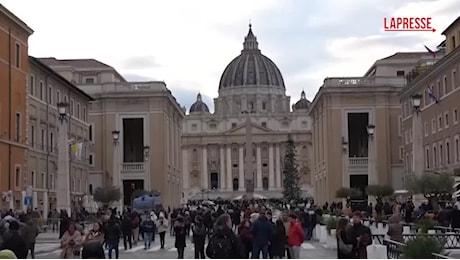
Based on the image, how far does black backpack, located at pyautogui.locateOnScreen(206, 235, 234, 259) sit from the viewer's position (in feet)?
47.4

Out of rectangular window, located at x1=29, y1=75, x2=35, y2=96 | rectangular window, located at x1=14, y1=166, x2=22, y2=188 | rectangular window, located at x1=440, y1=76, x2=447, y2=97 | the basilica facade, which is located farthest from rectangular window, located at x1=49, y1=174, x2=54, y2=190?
the basilica facade

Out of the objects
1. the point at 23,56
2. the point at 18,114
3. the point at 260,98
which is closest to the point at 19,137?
the point at 18,114

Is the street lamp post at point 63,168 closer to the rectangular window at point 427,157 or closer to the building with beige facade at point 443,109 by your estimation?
the building with beige facade at point 443,109

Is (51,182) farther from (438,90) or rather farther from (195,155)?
(195,155)

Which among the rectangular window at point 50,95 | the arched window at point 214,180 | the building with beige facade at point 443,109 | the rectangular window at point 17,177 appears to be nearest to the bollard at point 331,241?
the building with beige facade at point 443,109

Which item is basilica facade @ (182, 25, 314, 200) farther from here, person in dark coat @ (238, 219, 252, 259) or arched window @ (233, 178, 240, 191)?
person in dark coat @ (238, 219, 252, 259)

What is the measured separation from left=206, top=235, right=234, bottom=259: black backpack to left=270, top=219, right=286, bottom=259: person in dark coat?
662cm

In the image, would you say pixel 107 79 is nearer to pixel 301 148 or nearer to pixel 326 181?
pixel 326 181

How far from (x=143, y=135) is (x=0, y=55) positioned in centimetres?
4632

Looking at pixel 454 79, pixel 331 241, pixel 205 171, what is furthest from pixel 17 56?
pixel 205 171

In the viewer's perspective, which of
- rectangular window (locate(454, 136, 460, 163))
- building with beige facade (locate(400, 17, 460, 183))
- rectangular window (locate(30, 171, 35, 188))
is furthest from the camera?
rectangular window (locate(30, 171, 35, 188))

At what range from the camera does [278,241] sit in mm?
21312

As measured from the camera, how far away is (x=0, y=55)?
153ft

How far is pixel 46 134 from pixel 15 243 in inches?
1781
